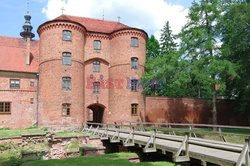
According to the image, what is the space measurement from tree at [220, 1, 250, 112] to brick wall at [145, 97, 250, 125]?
594 centimetres

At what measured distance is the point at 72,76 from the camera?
84.8 ft

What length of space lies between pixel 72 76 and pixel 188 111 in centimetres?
1399

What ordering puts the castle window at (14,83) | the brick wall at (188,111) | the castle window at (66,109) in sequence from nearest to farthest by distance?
the castle window at (66,109) < the castle window at (14,83) < the brick wall at (188,111)

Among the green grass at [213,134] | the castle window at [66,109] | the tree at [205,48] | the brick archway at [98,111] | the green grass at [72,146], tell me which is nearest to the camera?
the green grass at [213,134]

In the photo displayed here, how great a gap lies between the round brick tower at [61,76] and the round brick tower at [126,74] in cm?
343

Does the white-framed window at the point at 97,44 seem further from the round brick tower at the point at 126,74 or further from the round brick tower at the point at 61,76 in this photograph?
the round brick tower at the point at 61,76

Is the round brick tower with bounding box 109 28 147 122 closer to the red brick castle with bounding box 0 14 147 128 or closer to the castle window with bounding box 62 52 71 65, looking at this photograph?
the red brick castle with bounding box 0 14 147 128

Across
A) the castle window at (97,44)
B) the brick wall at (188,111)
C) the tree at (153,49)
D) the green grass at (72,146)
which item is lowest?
the green grass at (72,146)

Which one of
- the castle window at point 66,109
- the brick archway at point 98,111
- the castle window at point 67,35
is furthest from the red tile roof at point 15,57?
the brick archway at point 98,111

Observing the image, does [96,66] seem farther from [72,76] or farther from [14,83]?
[14,83]

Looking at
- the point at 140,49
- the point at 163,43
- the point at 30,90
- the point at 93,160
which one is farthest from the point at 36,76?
the point at 163,43

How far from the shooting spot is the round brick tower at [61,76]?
25.0 metres

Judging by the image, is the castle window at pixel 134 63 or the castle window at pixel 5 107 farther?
the castle window at pixel 134 63

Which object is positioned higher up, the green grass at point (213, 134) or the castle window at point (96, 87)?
the castle window at point (96, 87)
